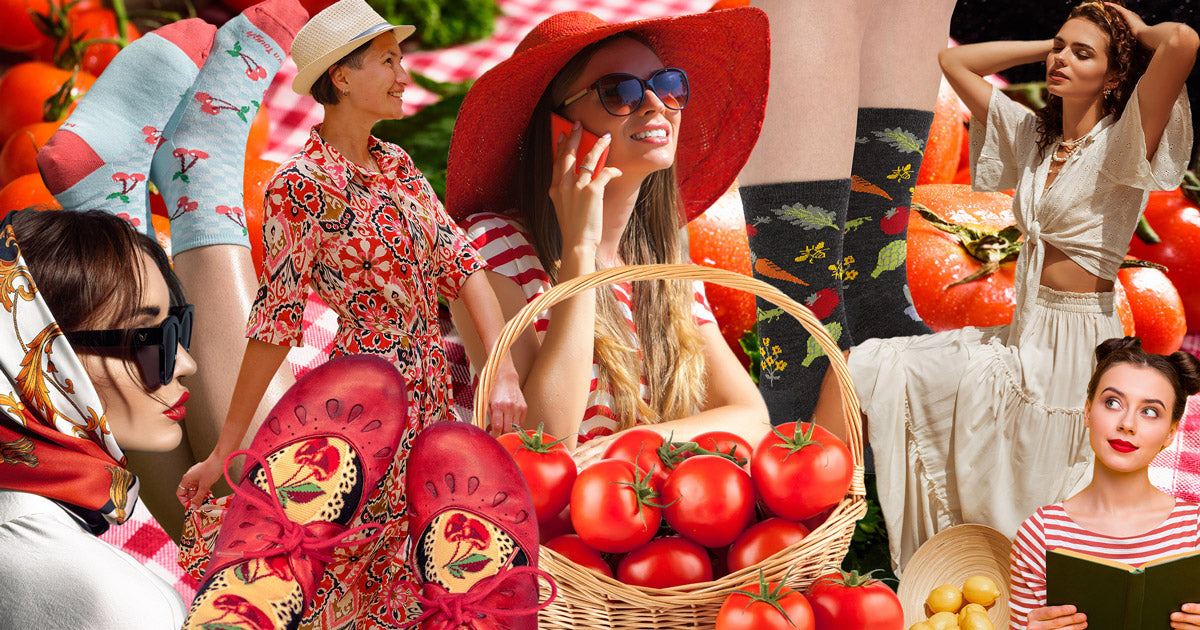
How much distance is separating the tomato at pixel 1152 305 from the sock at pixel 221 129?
3.02 feet

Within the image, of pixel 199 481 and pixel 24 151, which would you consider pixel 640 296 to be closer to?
pixel 199 481

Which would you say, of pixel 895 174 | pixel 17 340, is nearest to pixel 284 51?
pixel 17 340

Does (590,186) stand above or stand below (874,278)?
above

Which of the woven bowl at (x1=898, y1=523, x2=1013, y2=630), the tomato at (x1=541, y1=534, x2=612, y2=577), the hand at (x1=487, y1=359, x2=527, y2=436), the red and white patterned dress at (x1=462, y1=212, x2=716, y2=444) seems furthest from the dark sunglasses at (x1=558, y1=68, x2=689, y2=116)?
the woven bowl at (x1=898, y1=523, x2=1013, y2=630)

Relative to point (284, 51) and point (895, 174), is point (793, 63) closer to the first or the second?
point (895, 174)

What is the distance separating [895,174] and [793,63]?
170 millimetres

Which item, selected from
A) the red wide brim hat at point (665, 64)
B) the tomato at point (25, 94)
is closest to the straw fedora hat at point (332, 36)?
the red wide brim hat at point (665, 64)

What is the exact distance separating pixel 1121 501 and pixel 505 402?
484 millimetres

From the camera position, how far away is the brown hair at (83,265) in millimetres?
695

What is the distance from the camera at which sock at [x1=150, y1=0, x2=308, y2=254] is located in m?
0.85

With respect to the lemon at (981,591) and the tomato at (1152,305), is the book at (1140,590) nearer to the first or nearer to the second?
the lemon at (981,591)

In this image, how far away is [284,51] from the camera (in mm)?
922

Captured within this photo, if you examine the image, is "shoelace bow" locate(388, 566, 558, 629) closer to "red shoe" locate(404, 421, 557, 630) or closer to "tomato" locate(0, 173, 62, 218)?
"red shoe" locate(404, 421, 557, 630)

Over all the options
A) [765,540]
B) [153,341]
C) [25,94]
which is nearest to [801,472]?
[765,540]
